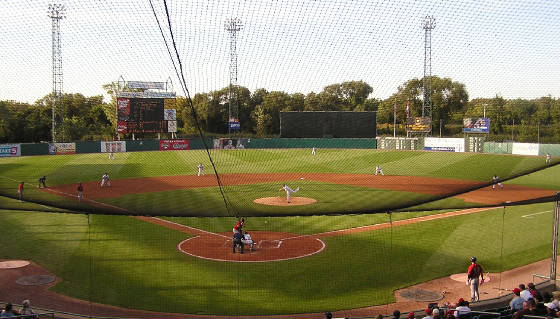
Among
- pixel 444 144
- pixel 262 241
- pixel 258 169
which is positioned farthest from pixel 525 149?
pixel 262 241

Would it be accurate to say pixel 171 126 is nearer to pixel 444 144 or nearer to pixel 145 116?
pixel 145 116

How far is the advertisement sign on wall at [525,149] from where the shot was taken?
44062mm

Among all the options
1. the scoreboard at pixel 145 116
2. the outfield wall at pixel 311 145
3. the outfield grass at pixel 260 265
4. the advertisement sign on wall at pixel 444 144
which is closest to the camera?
the outfield grass at pixel 260 265

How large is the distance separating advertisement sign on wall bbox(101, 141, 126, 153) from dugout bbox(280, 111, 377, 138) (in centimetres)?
1807

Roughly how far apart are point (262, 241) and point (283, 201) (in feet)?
27.3

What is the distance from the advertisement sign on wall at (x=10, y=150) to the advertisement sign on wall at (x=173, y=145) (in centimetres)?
1439

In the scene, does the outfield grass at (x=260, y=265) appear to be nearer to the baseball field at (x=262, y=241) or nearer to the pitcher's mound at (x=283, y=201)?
the baseball field at (x=262, y=241)

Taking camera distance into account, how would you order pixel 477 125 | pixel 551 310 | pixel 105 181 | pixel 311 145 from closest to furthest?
pixel 551 310, pixel 105 181, pixel 477 125, pixel 311 145

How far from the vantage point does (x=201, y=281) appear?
1182 cm

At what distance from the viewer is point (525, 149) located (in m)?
45.0

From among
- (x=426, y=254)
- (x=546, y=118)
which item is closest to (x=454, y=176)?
(x=546, y=118)

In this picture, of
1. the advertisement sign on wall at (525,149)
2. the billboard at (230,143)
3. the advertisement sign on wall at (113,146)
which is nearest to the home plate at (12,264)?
the billboard at (230,143)

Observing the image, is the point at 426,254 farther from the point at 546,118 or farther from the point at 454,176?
the point at 546,118

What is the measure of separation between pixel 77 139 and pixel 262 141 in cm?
2086
